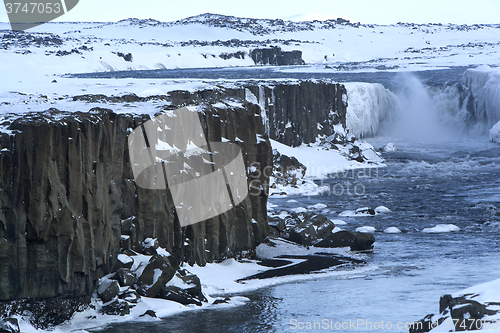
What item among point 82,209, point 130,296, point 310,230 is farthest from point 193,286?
point 310,230

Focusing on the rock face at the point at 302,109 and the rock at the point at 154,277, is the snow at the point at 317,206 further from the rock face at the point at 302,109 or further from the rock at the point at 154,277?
the rock at the point at 154,277

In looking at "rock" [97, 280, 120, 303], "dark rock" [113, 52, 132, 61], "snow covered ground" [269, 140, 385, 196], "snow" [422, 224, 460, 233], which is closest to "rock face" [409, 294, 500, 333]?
"rock" [97, 280, 120, 303]

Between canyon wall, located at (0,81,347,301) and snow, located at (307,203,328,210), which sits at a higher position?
canyon wall, located at (0,81,347,301)

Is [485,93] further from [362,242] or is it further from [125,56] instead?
[125,56]

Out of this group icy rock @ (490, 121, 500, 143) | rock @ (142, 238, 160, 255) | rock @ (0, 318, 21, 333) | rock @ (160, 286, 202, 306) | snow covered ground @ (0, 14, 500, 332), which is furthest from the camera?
icy rock @ (490, 121, 500, 143)

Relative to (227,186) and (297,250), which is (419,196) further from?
(227,186)

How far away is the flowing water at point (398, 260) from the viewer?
18.5 metres

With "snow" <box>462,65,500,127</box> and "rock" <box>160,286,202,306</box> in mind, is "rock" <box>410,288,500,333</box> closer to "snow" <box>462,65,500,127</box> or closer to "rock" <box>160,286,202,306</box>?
"rock" <box>160,286,202,306</box>

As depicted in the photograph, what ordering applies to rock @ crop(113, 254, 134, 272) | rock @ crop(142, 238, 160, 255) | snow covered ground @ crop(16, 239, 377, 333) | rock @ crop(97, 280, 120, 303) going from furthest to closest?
rock @ crop(142, 238, 160, 255) < rock @ crop(113, 254, 134, 272) < rock @ crop(97, 280, 120, 303) < snow covered ground @ crop(16, 239, 377, 333)

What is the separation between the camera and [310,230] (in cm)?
2811

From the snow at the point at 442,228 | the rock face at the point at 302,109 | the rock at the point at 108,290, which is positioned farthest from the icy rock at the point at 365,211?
the rock at the point at 108,290

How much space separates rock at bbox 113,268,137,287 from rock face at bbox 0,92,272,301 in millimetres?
394

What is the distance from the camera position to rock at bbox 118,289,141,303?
19.4 metres

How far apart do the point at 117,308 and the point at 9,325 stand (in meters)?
3.21
